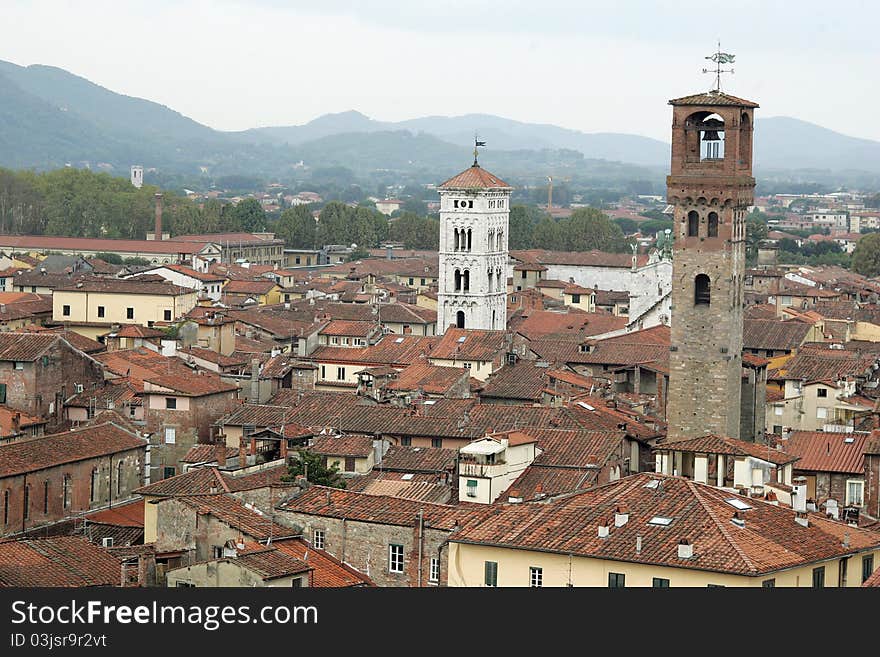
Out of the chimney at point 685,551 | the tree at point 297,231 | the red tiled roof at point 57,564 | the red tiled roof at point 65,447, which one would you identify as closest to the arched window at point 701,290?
the red tiled roof at point 65,447

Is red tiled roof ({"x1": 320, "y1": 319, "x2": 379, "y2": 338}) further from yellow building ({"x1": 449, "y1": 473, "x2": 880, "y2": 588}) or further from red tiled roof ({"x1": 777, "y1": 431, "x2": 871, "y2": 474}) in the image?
yellow building ({"x1": 449, "y1": 473, "x2": 880, "y2": 588})

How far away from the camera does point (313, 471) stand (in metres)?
37.8

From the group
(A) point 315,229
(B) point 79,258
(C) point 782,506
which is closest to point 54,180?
(A) point 315,229

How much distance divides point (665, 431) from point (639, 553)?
66.8 ft

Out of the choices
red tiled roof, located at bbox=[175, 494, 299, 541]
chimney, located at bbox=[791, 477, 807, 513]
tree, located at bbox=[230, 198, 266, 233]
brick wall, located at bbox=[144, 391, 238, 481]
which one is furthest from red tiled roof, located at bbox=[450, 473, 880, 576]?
tree, located at bbox=[230, 198, 266, 233]

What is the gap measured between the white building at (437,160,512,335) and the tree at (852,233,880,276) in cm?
5607

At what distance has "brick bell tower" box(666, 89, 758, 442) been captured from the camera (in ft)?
151

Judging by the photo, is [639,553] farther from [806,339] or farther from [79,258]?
[79,258]

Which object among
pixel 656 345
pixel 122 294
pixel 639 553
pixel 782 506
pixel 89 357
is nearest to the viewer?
pixel 639 553

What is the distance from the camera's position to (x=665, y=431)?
155 feet

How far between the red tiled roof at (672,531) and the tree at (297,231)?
117m

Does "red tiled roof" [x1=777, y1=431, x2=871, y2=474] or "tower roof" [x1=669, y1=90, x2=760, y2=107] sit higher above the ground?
"tower roof" [x1=669, y1=90, x2=760, y2=107]

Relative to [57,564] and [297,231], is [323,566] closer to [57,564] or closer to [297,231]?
[57,564]

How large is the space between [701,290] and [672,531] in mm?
19382
